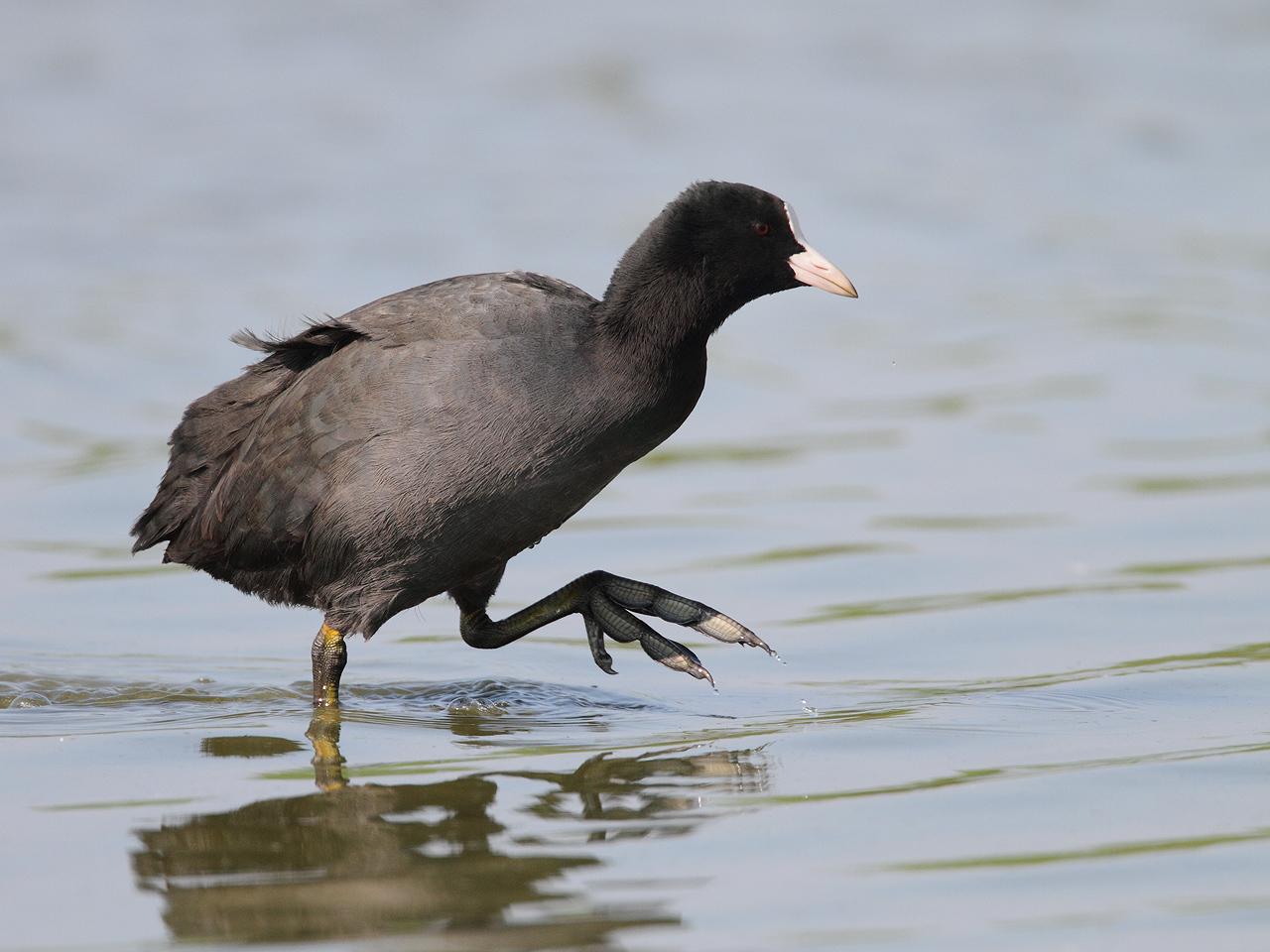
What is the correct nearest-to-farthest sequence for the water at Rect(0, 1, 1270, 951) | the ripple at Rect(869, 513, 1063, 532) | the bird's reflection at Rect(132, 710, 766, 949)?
the bird's reflection at Rect(132, 710, 766, 949) < the water at Rect(0, 1, 1270, 951) < the ripple at Rect(869, 513, 1063, 532)

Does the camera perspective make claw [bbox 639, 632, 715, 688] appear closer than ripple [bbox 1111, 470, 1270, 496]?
Yes

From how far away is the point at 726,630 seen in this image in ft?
19.0

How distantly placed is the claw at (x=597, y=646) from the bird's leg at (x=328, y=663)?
730 mm

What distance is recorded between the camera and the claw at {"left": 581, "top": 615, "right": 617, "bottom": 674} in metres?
5.95

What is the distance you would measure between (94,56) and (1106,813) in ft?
49.6

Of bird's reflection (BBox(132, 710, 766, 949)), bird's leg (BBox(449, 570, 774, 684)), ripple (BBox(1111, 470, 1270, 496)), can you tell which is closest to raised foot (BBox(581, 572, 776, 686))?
bird's leg (BBox(449, 570, 774, 684))

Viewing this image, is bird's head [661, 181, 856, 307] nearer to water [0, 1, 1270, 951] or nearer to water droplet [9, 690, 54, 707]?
water [0, 1, 1270, 951]

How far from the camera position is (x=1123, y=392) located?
9.97 m

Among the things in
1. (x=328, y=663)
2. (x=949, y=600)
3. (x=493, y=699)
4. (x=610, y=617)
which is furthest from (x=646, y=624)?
(x=949, y=600)

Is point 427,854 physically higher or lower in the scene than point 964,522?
lower

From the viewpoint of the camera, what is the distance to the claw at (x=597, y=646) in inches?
234

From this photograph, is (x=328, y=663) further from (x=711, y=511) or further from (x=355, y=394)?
(x=711, y=511)

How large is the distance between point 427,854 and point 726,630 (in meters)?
1.69

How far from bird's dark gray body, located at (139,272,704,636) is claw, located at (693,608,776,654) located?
541 millimetres
